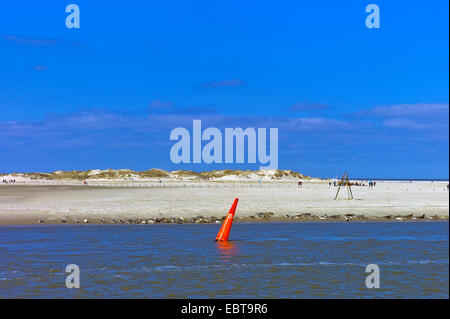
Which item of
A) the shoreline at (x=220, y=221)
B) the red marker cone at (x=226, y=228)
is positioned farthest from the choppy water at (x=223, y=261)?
the shoreline at (x=220, y=221)

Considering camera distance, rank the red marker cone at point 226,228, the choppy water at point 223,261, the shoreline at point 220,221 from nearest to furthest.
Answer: the choppy water at point 223,261 → the red marker cone at point 226,228 → the shoreline at point 220,221

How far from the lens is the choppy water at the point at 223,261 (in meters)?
14.5

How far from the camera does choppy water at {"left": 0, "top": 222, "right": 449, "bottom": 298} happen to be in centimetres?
1452

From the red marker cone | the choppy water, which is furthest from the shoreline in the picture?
the red marker cone

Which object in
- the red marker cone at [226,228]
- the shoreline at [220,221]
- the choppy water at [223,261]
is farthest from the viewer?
the shoreline at [220,221]

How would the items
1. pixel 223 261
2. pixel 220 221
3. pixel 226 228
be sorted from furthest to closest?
pixel 220 221
pixel 226 228
pixel 223 261

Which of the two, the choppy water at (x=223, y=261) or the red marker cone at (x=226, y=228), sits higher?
the red marker cone at (x=226, y=228)

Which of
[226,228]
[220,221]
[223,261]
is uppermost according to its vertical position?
[226,228]

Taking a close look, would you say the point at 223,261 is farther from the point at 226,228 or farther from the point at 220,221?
the point at 220,221

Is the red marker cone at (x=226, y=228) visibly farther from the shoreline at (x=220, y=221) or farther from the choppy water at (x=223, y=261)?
the shoreline at (x=220, y=221)

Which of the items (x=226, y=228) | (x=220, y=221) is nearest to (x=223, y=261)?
(x=226, y=228)

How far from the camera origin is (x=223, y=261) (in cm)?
1912

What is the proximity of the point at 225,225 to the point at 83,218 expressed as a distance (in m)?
13.3
